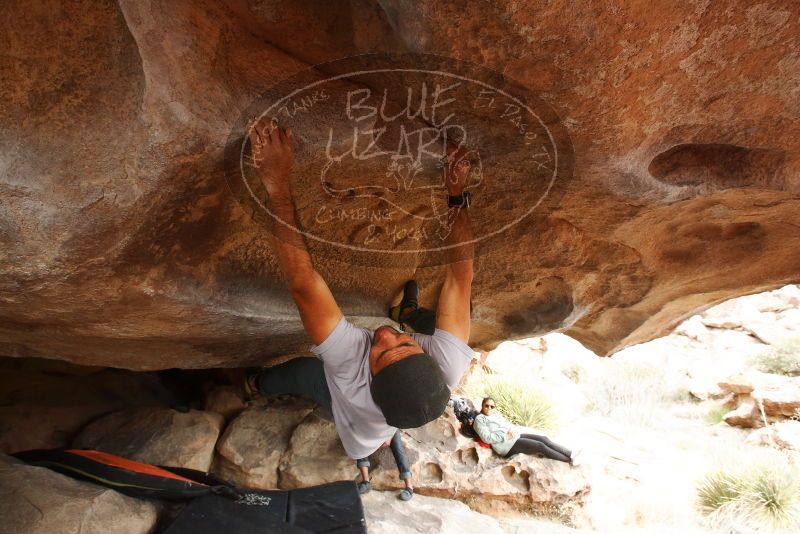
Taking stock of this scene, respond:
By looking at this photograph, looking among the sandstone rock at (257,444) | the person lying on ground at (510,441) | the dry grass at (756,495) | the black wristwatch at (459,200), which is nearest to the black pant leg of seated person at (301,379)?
the sandstone rock at (257,444)

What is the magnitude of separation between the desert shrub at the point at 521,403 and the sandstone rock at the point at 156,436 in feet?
17.5

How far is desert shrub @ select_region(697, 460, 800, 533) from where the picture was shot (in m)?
6.08

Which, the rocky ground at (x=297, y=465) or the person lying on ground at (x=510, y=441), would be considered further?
the person lying on ground at (x=510, y=441)

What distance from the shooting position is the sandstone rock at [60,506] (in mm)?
1948

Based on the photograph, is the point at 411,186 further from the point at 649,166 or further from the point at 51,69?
the point at 51,69

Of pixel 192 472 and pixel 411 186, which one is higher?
pixel 411 186

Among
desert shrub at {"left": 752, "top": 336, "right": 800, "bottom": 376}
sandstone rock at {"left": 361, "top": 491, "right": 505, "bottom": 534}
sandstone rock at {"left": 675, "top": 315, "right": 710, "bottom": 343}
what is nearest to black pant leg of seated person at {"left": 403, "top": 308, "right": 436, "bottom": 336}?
sandstone rock at {"left": 361, "top": 491, "right": 505, "bottom": 534}

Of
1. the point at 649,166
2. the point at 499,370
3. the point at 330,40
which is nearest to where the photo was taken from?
the point at 330,40

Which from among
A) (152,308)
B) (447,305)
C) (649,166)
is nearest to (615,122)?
(649,166)

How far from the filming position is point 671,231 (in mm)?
2770

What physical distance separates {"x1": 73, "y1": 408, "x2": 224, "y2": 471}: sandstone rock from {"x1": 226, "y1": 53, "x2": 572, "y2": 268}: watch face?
1744 mm

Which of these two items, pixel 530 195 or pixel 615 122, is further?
pixel 530 195

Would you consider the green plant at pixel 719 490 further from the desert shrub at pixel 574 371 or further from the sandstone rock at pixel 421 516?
the desert shrub at pixel 574 371

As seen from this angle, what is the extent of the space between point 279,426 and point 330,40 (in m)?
2.89
